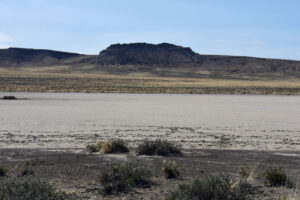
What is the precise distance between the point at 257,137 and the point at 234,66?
158m

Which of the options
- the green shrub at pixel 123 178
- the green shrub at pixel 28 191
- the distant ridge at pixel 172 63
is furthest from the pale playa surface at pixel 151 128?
the distant ridge at pixel 172 63

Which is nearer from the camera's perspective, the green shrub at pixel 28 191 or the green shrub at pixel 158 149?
the green shrub at pixel 28 191

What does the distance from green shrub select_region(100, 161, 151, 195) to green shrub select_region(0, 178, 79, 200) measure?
5.67 feet

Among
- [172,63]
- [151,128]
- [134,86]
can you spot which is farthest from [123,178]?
[172,63]

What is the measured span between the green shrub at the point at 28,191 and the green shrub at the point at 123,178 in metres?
1.73

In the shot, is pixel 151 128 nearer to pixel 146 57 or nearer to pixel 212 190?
pixel 212 190

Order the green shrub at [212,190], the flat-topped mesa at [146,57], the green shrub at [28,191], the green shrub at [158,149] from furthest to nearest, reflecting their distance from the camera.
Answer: the flat-topped mesa at [146,57] → the green shrub at [158,149] → the green shrub at [212,190] → the green shrub at [28,191]

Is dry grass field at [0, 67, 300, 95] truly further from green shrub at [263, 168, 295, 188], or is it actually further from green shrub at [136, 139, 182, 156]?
green shrub at [263, 168, 295, 188]

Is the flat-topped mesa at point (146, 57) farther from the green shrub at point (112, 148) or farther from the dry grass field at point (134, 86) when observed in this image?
the green shrub at point (112, 148)

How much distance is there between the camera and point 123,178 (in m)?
8.72

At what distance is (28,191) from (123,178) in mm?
2580

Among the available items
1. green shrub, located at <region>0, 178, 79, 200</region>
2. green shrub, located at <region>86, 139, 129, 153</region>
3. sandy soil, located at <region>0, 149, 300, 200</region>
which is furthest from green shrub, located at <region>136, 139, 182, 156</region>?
green shrub, located at <region>0, 178, 79, 200</region>

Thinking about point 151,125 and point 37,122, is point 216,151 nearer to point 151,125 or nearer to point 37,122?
point 151,125

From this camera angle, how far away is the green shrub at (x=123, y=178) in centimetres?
843
